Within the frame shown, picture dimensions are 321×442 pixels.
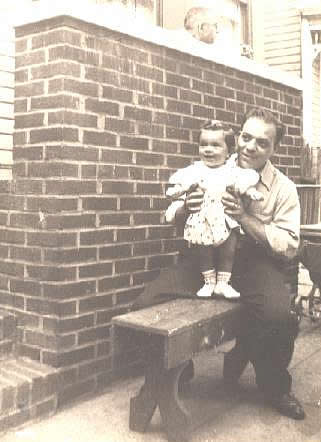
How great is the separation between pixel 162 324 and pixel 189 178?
38.4 inches

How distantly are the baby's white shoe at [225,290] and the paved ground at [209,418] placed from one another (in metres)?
0.64

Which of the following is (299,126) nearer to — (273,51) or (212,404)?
(212,404)

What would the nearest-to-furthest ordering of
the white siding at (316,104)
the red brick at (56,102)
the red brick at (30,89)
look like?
the red brick at (56,102) < the red brick at (30,89) < the white siding at (316,104)

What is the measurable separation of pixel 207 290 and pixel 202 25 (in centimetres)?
254

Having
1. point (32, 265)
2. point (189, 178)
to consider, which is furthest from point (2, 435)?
point (189, 178)

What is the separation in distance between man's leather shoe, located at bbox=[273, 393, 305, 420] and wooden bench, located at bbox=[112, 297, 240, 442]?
524mm

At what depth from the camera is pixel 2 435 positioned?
9.21ft

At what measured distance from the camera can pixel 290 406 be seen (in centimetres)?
304

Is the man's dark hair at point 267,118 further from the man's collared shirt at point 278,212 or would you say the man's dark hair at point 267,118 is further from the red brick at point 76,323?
the red brick at point 76,323

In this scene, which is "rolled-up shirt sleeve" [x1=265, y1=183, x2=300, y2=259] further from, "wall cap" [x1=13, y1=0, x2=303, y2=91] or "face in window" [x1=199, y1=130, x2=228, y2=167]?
"wall cap" [x1=13, y1=0, x2=303, y2=91]

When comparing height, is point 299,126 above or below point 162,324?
above

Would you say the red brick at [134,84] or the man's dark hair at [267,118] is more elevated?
the red brick at [134,84]

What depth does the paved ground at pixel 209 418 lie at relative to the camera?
9.18 feet

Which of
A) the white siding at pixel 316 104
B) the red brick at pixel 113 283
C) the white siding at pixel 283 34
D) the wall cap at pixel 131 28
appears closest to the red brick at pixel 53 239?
the red brick at pixel 113 283
